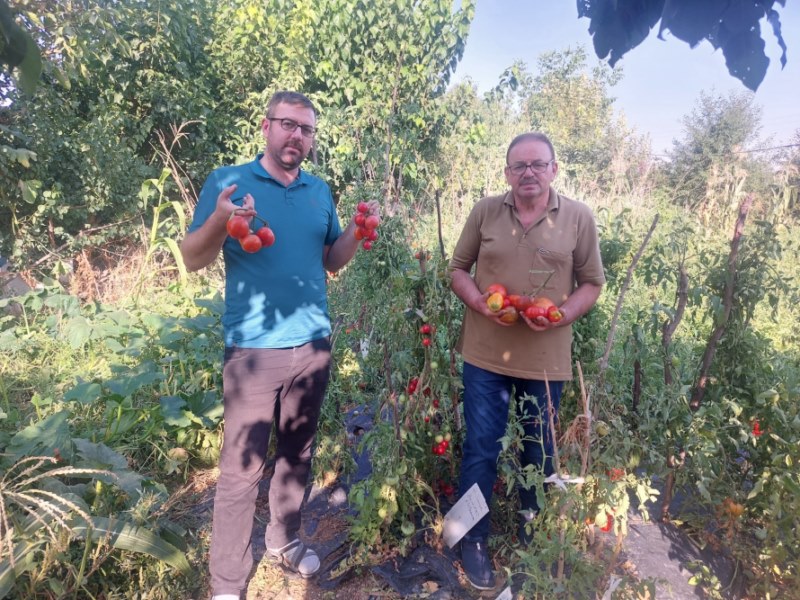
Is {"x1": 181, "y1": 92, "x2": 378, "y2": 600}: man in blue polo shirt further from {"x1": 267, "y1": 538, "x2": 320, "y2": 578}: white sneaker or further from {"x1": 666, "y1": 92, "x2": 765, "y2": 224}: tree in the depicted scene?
{"x1": 666, "y1": 92, "x2": 765, "y2": 224}: tree

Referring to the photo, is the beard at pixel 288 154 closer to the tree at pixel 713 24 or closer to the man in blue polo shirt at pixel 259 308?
the man in blue polo shirt at pixel 259 308

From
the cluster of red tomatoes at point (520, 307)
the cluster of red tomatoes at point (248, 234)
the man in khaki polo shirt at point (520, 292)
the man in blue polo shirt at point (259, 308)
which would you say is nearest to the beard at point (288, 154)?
the man in blue polo shirt at point (259, 308)

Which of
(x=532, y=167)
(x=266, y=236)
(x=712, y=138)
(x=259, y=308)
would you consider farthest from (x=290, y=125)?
(x=712, y=138)

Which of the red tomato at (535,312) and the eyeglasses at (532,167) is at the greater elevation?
the eyeglasses at (532,167)

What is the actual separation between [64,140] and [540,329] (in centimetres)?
556

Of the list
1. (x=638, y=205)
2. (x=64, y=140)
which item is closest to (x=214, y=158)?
(x=64, y=140)

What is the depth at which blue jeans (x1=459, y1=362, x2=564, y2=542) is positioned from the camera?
1984 millimetres

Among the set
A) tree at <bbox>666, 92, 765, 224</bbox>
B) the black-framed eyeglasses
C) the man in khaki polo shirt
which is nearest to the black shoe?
the man in khaki polo shirt

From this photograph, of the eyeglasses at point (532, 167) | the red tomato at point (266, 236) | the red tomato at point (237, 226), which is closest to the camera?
the red tomato at point (237, 226)

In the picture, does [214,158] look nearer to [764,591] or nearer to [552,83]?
[764,591]

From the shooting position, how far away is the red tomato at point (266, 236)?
166 centimetres

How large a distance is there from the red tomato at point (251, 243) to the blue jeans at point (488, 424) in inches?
38.8

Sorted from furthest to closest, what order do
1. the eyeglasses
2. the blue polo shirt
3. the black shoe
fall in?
the black shoe → the eyeglasses → the blue polo shirt

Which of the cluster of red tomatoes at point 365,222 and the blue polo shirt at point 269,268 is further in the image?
the cluster of red tomatoes at point 365,222
